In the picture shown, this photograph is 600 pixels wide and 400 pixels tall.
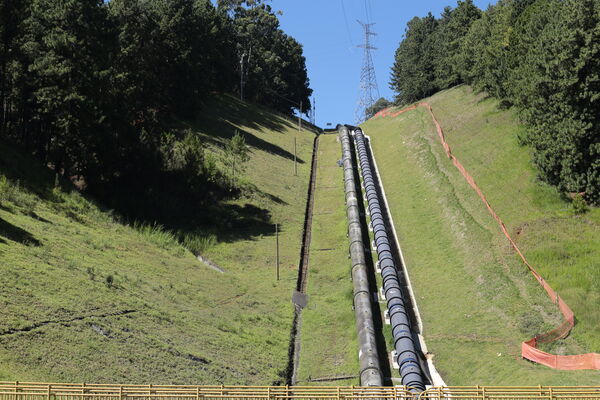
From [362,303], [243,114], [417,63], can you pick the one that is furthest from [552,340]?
[417,63]

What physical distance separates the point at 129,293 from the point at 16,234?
322 inches

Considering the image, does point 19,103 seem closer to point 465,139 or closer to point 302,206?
point 302,206

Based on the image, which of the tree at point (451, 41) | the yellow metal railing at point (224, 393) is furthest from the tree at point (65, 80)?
the tree at point (451, 41)

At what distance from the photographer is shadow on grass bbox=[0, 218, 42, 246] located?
1704 inches

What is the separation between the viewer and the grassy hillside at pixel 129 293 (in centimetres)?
3412

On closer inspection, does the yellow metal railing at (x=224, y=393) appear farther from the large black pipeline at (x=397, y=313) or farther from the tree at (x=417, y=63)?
the tree at (x=417, y=63)

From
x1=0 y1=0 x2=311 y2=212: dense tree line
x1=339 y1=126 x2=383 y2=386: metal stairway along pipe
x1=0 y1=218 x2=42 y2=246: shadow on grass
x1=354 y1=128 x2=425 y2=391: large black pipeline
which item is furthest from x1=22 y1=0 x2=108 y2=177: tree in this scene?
x1=354 y1=128 x2=425 y2=391: large black pipeline

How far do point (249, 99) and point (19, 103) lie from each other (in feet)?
256

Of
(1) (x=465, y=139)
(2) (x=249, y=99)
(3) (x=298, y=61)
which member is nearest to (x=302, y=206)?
(1) (x=465, y=139)

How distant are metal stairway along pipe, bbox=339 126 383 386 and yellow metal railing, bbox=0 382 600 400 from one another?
535cm

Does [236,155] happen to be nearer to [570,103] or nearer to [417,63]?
[570,103]

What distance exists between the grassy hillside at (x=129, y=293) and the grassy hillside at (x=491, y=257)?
9864 mm

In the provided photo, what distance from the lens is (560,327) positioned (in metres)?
39.0

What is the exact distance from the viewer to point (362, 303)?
1766 inches
